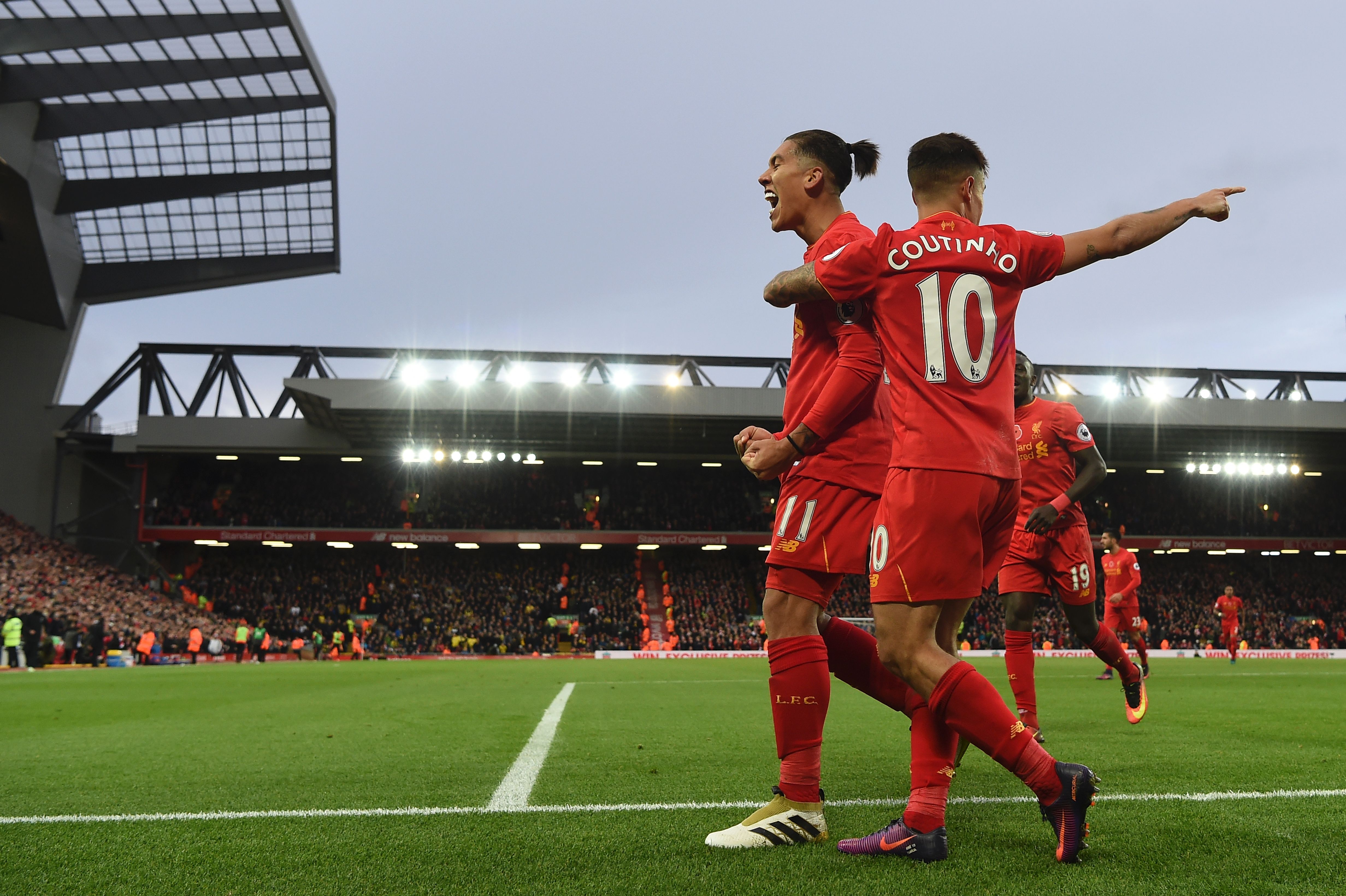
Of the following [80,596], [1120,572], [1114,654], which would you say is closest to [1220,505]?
[1120,572]

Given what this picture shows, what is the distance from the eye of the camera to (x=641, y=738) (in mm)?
5676

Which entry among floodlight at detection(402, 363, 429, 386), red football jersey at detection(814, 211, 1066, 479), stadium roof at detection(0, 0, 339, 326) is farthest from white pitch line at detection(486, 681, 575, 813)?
floodlight at detection(402, 363, 429, 386)

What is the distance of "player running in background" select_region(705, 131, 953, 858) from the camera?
2869 mm

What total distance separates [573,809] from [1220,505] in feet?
149

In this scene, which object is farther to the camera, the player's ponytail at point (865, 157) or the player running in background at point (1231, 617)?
the player running in background at point (1231, 617)

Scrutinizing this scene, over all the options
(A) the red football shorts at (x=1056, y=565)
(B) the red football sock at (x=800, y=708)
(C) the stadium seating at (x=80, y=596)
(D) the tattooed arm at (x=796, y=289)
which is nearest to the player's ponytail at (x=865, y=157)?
(D) the tattooed arm at (x=796, y=289)

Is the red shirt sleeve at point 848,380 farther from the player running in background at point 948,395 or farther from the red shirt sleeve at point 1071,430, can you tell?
the red shirt sleeve at point 1071,430

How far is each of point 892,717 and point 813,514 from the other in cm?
440

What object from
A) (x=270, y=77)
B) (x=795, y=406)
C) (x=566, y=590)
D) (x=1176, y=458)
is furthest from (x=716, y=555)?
(x=795, y=406)

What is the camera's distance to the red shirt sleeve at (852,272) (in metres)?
2.79

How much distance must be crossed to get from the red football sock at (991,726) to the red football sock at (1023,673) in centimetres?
313

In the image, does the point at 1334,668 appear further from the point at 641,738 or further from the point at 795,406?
the point at 795,406

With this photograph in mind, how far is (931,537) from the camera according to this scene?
8.46 ft

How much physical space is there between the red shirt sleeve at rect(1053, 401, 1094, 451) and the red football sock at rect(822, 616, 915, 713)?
3485 mm
